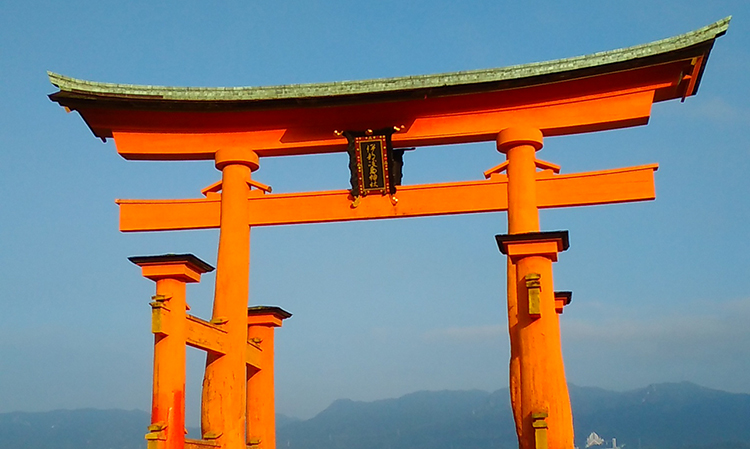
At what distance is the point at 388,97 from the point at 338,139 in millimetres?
954

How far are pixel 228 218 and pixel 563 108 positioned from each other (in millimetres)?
4144

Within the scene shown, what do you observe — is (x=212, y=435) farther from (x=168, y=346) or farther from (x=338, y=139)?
(x=338, y=139)

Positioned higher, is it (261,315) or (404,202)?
(404,202)

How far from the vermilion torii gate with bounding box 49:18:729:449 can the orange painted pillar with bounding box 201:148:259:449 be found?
0.02 meters

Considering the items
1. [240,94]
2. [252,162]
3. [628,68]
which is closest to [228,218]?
[252,162]

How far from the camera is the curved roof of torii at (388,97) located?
959cm

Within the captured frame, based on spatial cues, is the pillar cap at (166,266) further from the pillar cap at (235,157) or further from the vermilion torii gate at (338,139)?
the pillar cap at (235,157)

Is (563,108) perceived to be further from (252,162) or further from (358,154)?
(252,162)

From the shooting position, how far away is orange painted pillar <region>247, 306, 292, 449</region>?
1074 cm

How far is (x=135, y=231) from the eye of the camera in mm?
10477

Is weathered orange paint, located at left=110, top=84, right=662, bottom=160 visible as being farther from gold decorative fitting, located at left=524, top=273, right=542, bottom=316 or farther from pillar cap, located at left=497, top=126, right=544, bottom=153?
gold decorative fitting, located at left=524, top=273, right=542, bottom=316

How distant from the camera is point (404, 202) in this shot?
10.1 metres

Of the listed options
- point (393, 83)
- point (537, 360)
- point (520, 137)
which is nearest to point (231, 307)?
point (393, 83)

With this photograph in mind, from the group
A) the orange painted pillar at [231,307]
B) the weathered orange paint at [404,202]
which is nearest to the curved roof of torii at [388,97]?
the orange painted pillar at [231,307]
